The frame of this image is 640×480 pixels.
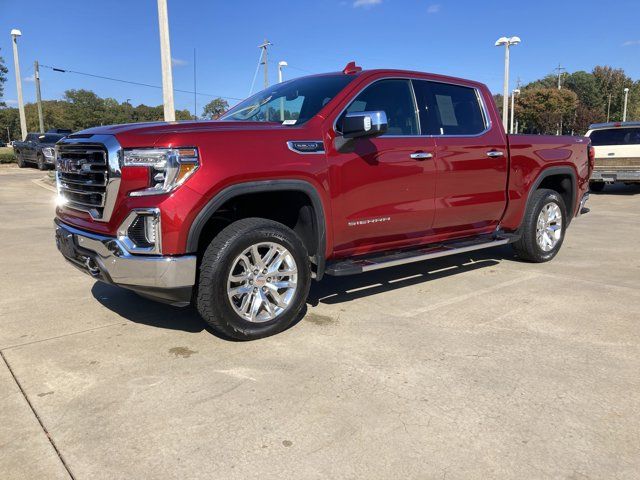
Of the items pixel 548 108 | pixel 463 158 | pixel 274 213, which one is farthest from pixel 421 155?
pixel 548 108

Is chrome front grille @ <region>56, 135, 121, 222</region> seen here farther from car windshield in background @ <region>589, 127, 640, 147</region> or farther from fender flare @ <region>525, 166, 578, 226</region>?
car windshield in background @ <region>589, 127, 640, 147</region>

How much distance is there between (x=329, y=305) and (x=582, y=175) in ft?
13.1

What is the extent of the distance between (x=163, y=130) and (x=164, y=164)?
1.10ft

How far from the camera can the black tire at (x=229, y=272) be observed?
3568mm

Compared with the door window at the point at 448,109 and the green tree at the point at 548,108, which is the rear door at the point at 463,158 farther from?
the green tree at the point at 548,108

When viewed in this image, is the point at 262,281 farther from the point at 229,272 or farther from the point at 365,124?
the point at 365,124

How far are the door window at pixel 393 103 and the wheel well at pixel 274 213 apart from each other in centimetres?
98

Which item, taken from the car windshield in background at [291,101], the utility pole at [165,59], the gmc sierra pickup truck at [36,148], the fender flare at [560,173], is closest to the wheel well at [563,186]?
the fender flare at [560,173]

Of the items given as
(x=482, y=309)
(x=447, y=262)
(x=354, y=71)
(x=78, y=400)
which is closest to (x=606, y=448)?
(x=482, y=309)

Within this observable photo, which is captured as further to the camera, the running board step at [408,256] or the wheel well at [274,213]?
the running board step at [408,256]

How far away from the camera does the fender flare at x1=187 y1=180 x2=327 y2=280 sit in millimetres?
3445

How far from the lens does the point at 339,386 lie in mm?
3156

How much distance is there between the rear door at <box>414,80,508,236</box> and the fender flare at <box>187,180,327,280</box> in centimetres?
140

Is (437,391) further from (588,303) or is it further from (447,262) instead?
(447,262)
